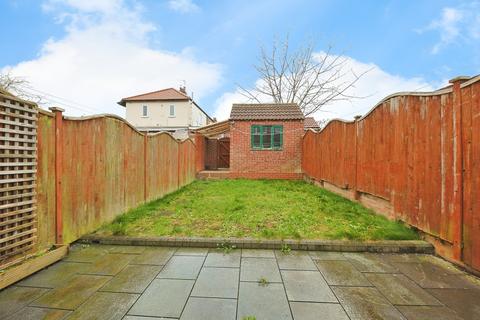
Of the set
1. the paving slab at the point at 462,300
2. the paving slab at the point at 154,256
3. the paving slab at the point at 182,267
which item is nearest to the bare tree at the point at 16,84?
the paving slab at the point at 154,256

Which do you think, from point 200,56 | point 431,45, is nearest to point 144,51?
point 200,56

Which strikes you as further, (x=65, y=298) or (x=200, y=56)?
(x=200, y=56)

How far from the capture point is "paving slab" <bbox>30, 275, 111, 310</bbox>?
2.17 m

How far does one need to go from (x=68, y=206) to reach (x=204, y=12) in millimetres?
10531

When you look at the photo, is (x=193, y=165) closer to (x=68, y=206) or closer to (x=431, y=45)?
(x=68, y=206)

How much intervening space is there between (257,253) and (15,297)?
261cm

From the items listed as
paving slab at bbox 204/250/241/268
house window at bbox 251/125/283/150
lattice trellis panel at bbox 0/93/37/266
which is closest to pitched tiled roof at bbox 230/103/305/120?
house window at bbox 251/125/283/150

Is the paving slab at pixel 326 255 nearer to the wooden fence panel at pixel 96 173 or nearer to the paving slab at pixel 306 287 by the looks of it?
the paving slab at pixel 306 287

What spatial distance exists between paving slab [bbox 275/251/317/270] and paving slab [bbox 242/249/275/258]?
0.31 ft

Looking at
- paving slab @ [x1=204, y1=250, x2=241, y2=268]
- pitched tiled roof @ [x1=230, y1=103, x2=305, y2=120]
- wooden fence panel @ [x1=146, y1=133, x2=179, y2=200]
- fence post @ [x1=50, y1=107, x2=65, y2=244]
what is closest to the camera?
paving slab @ [x1=204, y1=250, x2=241, y2=268]

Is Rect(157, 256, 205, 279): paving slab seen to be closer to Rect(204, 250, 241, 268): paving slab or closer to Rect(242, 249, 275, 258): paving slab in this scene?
Rect(204, 250, 241, 268): paving slab

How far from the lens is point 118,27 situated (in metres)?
11.4

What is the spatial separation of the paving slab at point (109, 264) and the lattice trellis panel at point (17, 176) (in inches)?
30.9

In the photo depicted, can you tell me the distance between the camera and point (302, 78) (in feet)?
68.0
